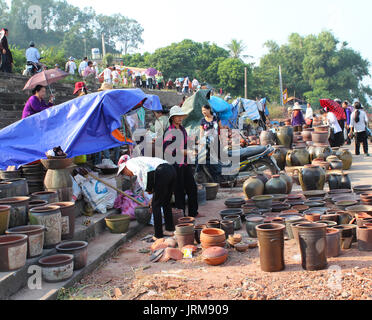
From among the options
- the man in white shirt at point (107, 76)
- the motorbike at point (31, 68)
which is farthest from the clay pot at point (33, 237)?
the man in white shirt at point (107, 76)

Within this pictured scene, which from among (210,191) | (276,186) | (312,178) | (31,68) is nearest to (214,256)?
(276,186)

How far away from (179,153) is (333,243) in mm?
2844

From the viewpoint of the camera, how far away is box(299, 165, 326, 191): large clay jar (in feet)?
24.1

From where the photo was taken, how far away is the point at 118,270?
4.40 m

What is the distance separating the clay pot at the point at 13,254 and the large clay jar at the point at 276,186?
467 cm

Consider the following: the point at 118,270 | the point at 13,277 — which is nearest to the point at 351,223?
the point at 118,270

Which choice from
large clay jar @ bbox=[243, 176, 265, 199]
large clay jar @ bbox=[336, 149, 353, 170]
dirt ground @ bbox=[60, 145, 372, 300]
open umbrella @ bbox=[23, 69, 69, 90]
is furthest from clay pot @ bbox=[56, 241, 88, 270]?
large clay jar @ bbox=[336, 149, 353, 170]

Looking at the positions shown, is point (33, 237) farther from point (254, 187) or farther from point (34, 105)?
point (254, 187)

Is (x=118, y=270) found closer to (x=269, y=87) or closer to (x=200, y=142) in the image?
(x=200, y=142)

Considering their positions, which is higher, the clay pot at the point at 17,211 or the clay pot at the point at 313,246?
the clay pot at the point at 17,211

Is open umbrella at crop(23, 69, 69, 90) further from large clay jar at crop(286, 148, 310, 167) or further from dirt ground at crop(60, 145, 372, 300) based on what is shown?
large clay jar at crop(286, 148, 310, 167)

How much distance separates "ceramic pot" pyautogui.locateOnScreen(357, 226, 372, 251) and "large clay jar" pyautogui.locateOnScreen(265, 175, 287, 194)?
2.87 metres

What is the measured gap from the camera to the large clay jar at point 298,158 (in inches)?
376

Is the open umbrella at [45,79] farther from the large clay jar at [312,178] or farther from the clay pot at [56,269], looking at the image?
the large clay jar at [312,178]
